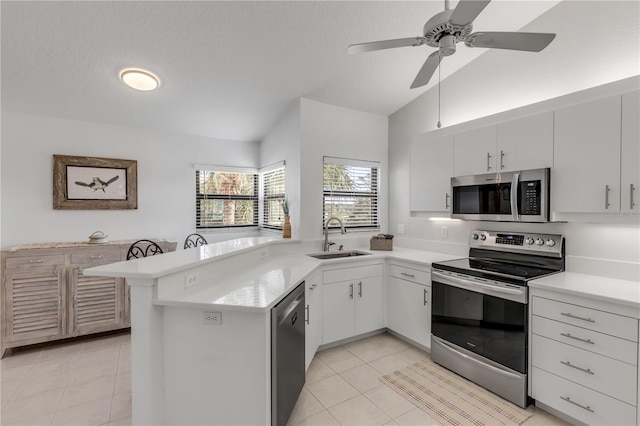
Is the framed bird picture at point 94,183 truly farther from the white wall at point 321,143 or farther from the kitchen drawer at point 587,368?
the kitchen drawer at point 587,368

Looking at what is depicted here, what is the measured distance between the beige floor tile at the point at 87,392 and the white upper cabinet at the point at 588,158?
3.78 meters

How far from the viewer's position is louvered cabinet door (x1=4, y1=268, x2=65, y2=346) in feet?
9.47

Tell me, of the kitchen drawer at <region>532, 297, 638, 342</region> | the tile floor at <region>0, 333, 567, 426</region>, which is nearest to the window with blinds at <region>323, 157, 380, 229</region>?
the tile floor at <region>0, 333, 567, 426</region>

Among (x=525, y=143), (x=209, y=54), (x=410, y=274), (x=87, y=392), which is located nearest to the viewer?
(x=87, y=392)

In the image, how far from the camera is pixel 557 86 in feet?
8.43

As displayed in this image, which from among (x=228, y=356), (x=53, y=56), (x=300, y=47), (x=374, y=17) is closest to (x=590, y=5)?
(x=374, y=17)

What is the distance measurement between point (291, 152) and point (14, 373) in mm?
3311

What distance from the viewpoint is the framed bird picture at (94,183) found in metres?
3.39

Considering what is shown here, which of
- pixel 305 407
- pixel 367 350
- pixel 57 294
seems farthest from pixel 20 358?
pixel 367 350

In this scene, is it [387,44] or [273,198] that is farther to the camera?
[273,198]

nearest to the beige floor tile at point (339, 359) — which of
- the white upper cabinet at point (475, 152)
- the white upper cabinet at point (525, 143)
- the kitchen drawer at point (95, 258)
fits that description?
the white upper cabinet at point (475, 152)

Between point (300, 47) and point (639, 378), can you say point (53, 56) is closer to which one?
point (300, 47)

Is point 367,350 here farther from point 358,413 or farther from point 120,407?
point 120,407

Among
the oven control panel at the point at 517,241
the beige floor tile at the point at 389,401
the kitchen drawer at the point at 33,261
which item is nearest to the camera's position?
the beige floor tile at the point at 389,401
